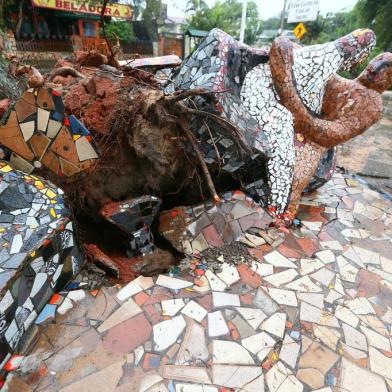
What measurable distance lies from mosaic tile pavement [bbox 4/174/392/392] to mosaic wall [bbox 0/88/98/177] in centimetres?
135

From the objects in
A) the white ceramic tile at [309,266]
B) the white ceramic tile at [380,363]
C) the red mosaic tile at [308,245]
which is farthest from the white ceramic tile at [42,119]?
the white ceramic tile at [380,363]

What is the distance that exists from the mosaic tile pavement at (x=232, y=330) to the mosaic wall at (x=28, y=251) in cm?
22

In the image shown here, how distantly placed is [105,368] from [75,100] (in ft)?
8.85

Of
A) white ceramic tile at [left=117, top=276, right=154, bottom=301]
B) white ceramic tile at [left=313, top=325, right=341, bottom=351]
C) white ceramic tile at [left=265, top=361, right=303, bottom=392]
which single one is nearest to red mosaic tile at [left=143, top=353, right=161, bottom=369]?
white ceramic tile at [left=117, top=276, right=154, bottom=301]

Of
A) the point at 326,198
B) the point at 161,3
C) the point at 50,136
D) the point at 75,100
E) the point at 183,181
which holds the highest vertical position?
the point at 161,3

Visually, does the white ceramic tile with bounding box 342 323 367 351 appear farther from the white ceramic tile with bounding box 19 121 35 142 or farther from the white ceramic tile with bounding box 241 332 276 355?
the white ceramic tile with bounding box 19 121 35 142

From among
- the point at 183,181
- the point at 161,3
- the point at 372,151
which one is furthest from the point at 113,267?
the point at 161,3

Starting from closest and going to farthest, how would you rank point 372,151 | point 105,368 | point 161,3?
Answer: 1. point 105,368
2. point 372,151
3. point 161,3

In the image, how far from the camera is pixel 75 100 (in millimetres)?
3355

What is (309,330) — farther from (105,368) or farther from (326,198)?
(326,198)

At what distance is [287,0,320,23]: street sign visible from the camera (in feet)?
32.8

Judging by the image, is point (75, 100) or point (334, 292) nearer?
point (334, 292)

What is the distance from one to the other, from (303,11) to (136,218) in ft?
34.2

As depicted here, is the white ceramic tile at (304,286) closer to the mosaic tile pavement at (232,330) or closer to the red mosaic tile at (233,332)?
the mosaic tile pavement at (232,330)
